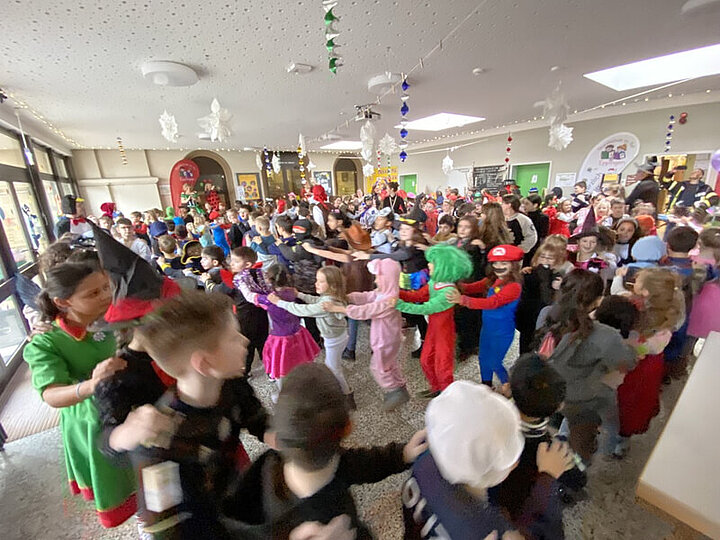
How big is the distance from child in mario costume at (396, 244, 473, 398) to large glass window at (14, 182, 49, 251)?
5.82m

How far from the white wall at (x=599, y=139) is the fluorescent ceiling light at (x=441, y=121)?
211cm

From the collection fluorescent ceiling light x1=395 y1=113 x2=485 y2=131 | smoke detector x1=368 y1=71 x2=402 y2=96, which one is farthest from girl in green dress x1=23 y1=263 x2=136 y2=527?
fluorescent ceiling light x1=395 y1=113 x2=485 y2=131

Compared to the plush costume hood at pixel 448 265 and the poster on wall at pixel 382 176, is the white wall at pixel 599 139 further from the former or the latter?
the plush costume hood at pixel 448 265

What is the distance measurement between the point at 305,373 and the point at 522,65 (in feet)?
14.0

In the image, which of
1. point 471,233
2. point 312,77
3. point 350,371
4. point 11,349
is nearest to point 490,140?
point 312,77

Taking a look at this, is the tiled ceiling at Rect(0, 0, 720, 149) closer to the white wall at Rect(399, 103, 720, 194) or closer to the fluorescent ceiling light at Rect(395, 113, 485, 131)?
the white wall at Rect(399, 103, 720, 194)

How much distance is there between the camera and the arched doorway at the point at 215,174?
9.81 meters

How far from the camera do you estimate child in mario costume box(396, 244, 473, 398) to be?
190cm

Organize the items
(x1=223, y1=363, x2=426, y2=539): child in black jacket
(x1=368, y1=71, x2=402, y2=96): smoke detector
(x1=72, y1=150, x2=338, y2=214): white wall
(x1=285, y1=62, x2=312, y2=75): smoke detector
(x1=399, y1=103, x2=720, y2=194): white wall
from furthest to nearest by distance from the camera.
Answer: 1. (x1=72, y1=150, x2=338, y2=214): white wall
2. (x1=399, y1=103, x2=720, y2=194): white wall
3. (x1=368, y1=71, x2=402, y2=96): smoke detector
4. (x1=285, y1=62, x2=312, y2=75): smoke detector
5. (x1=223, y1=363, x2=426, y2=539): child in black jacket

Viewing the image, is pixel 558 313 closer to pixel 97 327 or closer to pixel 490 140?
pixel 97 327

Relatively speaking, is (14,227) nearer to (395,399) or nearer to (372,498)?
(395,399)

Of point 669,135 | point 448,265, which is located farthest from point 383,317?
point 669,135

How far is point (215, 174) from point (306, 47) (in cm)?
887

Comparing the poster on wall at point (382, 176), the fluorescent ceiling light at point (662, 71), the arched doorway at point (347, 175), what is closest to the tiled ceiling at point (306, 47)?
the fluorescent ceiling light at point (662, 71)
